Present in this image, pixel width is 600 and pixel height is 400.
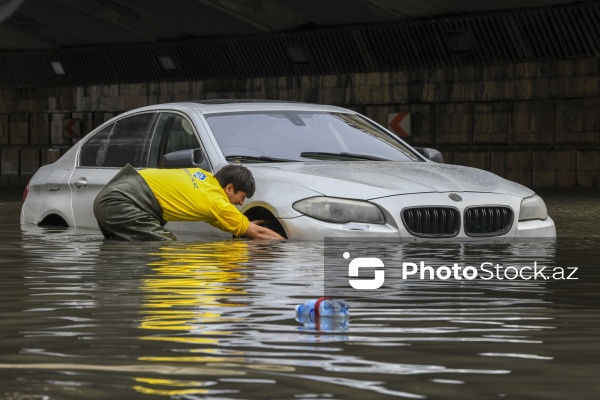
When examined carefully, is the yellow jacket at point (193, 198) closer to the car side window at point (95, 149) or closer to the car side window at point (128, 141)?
the car side window at point (128, 141)

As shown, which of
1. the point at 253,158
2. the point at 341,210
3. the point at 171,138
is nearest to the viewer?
the point at 341,210

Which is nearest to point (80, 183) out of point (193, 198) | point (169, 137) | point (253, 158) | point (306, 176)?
point (169, 137)

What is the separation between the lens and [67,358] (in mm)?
4891

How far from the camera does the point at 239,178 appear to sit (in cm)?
965

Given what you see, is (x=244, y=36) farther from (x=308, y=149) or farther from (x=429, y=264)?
(x=429, y=264)

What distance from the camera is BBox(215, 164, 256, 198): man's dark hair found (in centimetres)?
966

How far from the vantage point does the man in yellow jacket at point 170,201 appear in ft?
32.0

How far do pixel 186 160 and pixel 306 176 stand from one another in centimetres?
97

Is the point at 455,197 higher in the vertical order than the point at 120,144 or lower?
lower

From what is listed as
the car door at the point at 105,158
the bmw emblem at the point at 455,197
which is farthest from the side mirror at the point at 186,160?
the bmw emblem at the point at 455,197

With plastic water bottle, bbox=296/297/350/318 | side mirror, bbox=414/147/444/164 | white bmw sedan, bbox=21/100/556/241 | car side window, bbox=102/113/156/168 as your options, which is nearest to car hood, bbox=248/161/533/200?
white bmw sedan, bbox=21/100/556/241

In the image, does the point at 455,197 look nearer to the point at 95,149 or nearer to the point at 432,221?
the point at 432,221

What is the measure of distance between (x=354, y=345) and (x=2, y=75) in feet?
110

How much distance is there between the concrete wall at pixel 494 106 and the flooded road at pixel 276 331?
1560 cm
